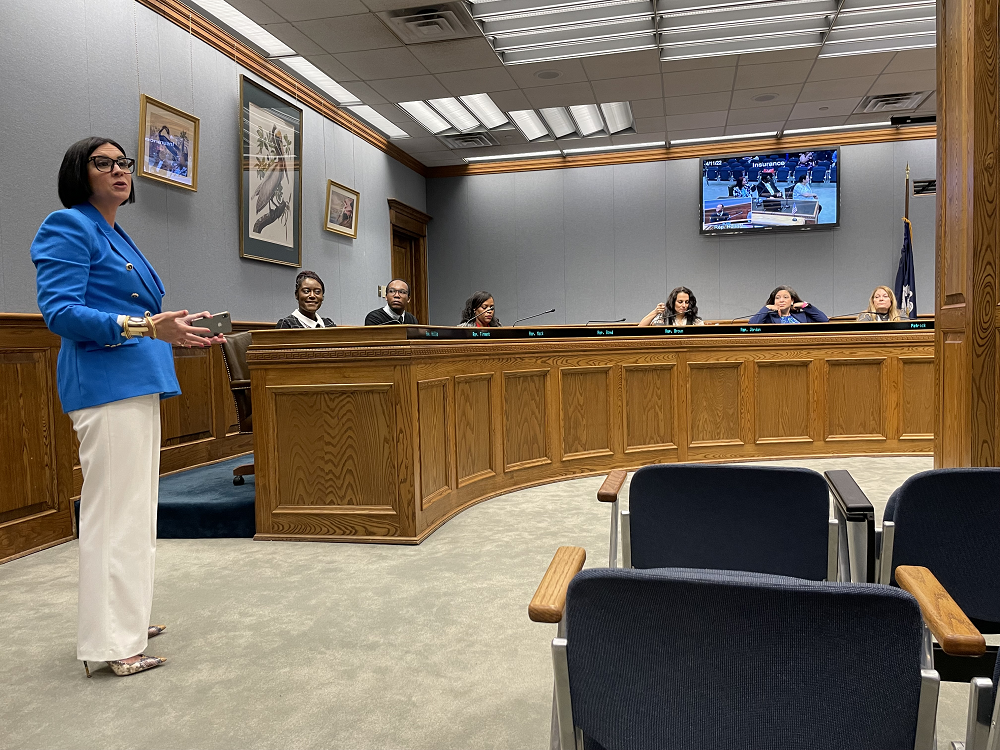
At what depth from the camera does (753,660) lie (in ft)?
2.79

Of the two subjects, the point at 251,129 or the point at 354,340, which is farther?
the point at 251,129

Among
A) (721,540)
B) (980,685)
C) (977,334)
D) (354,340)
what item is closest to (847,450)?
(977,334)

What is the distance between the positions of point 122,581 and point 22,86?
3.00 metres

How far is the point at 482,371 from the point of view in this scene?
13.9 feet

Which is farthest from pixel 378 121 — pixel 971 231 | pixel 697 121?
pixel 971 231

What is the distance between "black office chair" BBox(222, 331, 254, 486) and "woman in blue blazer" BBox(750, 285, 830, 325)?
365 cm

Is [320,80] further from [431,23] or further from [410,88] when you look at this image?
[431,23]

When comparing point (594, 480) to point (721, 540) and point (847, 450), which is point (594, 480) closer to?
point (847, 450)

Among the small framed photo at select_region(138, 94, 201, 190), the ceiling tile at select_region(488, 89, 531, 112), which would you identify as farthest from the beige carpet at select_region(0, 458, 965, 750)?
the ceiling tile at select_region(488, 89, 531, 112)

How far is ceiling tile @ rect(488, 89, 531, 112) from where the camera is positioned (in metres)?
6.77

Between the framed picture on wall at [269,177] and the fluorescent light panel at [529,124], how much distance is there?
7.31ft

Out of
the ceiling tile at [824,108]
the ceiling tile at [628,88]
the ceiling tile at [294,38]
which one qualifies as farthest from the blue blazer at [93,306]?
the ceiling tile at [824,108]

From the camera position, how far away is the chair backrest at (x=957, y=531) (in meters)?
1.45

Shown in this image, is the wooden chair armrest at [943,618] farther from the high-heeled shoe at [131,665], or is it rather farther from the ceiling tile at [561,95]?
the ceiling tile at [561,95]
